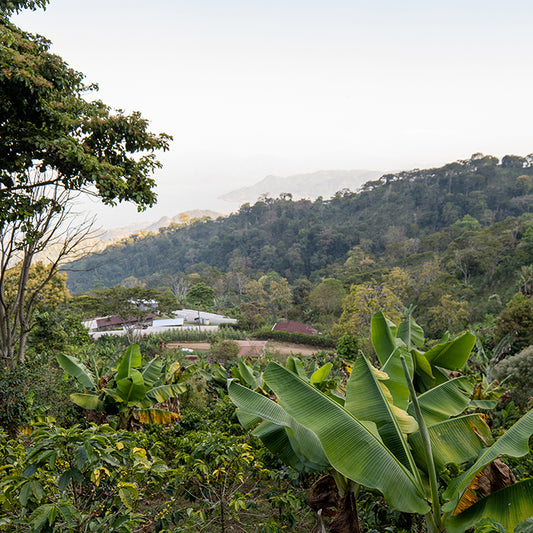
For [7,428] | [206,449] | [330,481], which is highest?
[206,449]

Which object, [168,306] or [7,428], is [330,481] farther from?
[168,306]

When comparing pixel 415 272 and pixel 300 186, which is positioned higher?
pixel 300 186

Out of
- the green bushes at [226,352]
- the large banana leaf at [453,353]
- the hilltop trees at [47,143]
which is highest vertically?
the hilltop trees at [47,143]

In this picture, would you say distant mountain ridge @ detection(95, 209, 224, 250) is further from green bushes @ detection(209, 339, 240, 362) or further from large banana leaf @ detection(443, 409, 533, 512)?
large banana leaf @ detection(443, 409, 533, 512)

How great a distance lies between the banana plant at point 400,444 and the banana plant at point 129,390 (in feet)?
8.12

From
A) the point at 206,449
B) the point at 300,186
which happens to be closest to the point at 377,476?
the point at 206,449

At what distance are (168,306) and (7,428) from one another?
21767 millimetres

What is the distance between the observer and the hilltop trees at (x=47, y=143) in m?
4.82

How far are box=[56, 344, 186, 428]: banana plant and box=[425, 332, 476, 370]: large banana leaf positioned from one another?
3298 mm

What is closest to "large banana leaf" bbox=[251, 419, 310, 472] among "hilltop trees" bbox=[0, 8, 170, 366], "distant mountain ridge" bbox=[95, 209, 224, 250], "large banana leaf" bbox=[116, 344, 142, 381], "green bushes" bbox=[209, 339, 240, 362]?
"large banana leaf" bbox=[116, 344, 142, 381]

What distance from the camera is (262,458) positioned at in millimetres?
3750

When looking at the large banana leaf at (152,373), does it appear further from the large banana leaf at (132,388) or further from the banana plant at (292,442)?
the banana plant at (292,442)

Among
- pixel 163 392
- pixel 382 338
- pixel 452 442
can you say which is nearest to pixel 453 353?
pixel 382 338

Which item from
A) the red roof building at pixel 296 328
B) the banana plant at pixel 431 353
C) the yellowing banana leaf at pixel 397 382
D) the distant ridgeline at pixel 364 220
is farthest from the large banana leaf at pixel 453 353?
the distant ridgeline at pixel 364 220
